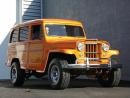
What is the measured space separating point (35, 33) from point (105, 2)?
3.89 metres

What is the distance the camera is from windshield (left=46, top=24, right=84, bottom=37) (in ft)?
42.6

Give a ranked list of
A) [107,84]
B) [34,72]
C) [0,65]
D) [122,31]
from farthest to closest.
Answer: [0,65]
[122,31]
[34,72]
[107,84]

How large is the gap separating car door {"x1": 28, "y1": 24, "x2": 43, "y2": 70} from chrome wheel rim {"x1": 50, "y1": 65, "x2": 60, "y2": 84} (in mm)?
770

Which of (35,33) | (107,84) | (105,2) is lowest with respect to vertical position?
(107,84)

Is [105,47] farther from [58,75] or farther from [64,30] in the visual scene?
[64,30]

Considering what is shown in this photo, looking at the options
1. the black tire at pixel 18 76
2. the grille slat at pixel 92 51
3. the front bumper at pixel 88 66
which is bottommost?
the black tire at pixel 18 76

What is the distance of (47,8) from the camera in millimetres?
20578

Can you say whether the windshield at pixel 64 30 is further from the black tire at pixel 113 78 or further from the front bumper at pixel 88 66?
the black tire at pixel 113 78

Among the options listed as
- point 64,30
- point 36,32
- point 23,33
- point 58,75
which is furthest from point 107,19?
point 58,75

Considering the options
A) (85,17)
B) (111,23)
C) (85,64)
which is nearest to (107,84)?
(85,64)

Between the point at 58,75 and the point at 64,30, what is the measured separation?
2.10 m

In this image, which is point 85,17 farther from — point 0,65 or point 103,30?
point 0,65

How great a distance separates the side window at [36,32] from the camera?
13.0m

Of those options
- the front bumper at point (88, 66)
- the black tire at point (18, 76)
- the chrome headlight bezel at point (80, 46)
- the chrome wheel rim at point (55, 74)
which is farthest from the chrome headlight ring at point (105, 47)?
the black tire at point (18, 76)
